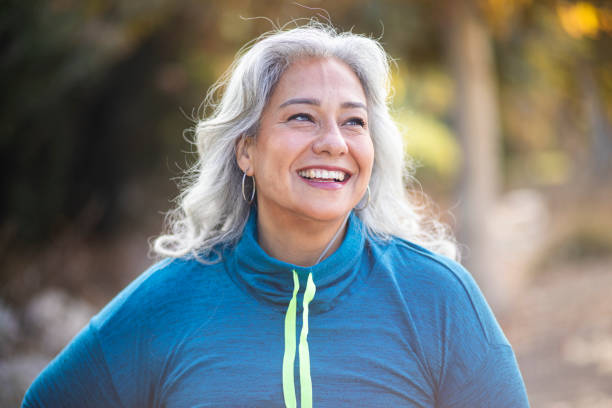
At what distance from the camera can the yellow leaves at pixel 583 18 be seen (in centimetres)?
551

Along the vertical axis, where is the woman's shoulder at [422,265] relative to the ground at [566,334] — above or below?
below

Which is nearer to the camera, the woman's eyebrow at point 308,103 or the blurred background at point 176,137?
the woman's eyebrow at point 308,103

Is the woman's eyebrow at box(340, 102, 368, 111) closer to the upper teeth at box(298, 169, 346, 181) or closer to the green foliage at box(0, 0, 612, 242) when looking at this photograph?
the upper teeth at box(298, 169, 346, 181)

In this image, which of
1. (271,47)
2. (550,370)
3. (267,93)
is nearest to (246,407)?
(267,93)

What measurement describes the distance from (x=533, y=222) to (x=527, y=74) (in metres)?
7.02

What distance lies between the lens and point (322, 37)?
2.03 meters

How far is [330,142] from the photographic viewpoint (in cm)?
188

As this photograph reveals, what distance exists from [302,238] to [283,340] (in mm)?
374

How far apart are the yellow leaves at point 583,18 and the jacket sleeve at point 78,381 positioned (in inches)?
212

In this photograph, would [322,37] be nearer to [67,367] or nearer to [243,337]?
[243,337]

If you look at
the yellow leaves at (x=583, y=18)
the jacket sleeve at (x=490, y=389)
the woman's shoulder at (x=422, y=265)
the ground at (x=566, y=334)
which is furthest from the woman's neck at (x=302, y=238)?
the yellow leaves at (x=583, y=18)

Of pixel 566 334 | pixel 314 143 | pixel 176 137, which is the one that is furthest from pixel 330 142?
pixel 176 137

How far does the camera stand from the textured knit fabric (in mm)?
1707

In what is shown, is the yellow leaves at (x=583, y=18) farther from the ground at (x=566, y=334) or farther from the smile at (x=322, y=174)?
the smile at (x=322, y=174)
